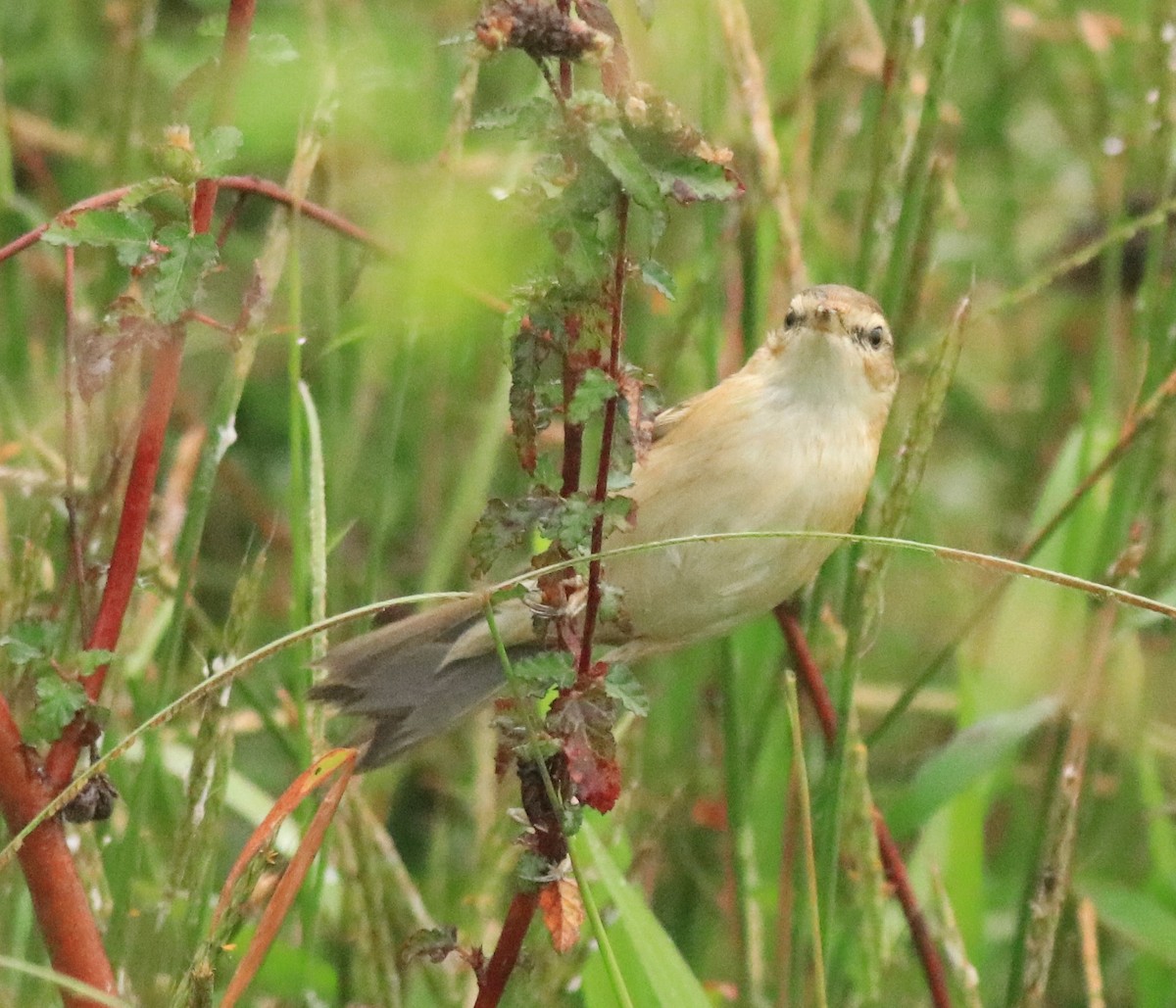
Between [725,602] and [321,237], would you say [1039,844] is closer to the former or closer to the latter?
[725,602]

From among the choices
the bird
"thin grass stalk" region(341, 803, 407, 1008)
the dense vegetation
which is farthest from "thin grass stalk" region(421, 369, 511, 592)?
"thin grass stalk" region(341, 803, 407, 1008)

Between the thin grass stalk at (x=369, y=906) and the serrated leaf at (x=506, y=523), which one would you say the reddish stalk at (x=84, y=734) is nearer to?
the serrated leaf at (x=506, y=523)

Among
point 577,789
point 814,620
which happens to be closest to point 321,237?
point 814,620

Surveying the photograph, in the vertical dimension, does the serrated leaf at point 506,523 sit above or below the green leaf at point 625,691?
above

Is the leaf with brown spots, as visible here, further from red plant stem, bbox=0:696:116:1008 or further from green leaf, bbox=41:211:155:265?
green leaf, bbox=41:211:155:265

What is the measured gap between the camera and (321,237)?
7.29 feet

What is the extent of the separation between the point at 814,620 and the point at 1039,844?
35 cm

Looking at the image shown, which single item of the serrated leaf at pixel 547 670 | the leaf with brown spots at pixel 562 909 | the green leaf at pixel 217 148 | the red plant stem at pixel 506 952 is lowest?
the red plant stem at pixel 506 952

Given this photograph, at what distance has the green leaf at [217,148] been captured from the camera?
3.48ft

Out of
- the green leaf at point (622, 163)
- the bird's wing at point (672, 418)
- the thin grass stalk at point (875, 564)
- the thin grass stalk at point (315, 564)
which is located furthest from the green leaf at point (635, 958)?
the green leaf at point (622, 163)

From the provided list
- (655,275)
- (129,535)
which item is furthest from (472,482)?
(655,275)

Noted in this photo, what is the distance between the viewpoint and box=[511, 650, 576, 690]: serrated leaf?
1016mm

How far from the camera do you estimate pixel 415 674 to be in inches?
72.1

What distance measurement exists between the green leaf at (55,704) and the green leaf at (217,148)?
14.8 inches
